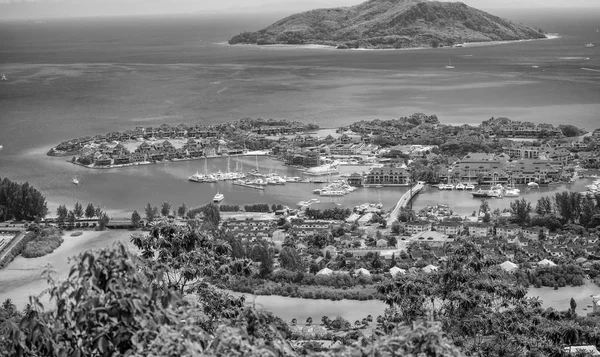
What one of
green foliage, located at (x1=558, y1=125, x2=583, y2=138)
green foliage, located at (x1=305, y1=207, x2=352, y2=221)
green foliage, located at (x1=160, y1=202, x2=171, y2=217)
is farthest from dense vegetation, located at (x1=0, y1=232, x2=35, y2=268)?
green foliage, located at (x1=558, y1=125, x2=583, y2=138)

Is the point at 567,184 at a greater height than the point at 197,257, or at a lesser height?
lesser

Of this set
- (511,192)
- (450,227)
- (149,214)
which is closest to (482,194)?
(511,192)

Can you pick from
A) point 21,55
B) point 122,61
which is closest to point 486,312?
point 122,61

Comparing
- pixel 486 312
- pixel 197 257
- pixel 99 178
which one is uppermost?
pixel 197 257

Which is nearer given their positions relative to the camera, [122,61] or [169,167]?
[169,167]

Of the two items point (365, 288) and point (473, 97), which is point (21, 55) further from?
point (365, 288)

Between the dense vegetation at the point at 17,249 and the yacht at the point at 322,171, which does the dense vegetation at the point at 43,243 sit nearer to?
the dense vegetation at the point at 17,249
